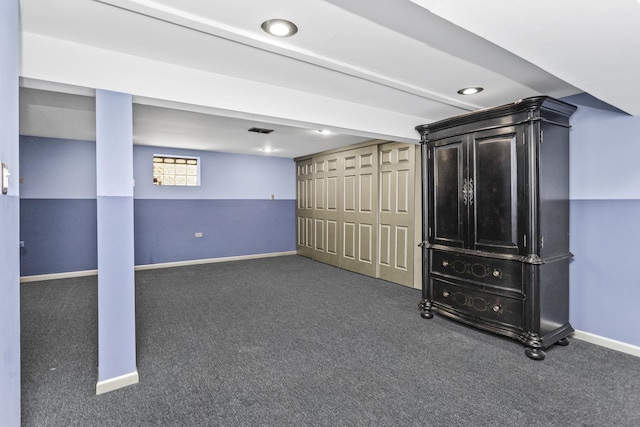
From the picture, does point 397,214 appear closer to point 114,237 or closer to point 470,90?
point 470,90

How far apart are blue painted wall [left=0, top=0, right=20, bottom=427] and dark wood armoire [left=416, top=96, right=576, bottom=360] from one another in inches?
123

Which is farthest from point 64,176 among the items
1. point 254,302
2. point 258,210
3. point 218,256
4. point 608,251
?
point 608,251

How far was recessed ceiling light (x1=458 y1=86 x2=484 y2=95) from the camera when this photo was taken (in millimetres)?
2816

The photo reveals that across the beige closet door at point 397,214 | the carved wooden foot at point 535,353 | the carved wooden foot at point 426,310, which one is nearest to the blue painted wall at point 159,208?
the beige closet door at point 397,214

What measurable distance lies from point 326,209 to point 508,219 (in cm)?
397

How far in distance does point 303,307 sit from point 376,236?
6.28 ft

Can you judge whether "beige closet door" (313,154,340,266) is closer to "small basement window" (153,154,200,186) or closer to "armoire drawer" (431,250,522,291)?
"small basement window" (153,154,200,186)

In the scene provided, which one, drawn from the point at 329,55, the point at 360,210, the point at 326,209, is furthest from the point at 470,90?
the point at 326,209

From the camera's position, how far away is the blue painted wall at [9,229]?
120 centimetres

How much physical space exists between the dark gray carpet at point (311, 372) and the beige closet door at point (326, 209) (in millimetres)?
2345

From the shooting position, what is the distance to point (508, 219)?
278 centimetres

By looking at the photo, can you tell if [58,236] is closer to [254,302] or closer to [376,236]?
[254,302]

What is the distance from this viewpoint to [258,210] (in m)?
7.16

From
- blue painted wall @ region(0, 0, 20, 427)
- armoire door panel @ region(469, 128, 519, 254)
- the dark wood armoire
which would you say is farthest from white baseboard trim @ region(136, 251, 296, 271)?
armoire door panel @ region(469, 128, 519, 254)
